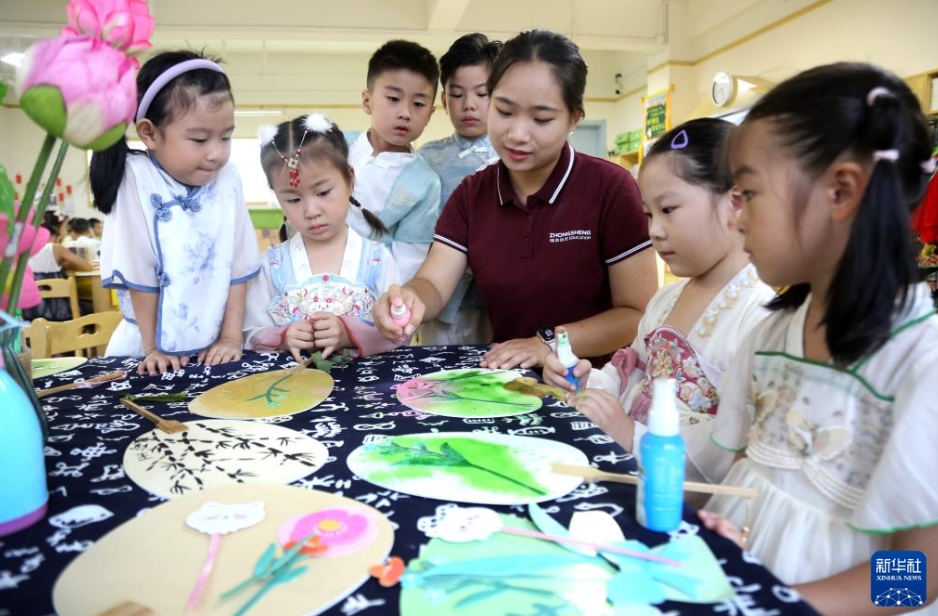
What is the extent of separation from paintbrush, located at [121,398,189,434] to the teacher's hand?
1.99 feet

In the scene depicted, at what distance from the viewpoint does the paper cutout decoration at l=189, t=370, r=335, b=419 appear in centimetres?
100

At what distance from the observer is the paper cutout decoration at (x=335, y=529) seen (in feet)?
1.86

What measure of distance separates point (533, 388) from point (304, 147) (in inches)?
37.6

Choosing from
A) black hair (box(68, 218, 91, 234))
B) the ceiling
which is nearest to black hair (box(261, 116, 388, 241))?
the ceiling

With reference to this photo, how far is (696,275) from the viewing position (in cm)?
119

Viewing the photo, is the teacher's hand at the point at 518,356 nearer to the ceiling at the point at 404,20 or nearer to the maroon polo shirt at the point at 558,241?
the maroon polo shirt at the point at 558,241

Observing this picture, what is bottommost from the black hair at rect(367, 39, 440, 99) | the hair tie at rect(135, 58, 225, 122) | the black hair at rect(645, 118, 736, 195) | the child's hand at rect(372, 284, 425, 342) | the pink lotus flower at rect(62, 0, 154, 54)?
the child's hand at rect(372, 284, 425, 342)

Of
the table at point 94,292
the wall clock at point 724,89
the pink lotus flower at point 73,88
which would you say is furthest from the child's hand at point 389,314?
the table at point 94,292

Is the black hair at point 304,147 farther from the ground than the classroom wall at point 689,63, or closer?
closer

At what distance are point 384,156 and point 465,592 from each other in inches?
71.5

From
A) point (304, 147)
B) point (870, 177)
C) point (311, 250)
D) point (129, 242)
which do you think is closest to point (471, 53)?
point (304, 147)

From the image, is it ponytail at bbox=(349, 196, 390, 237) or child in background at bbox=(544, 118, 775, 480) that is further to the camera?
ponytail at bbox=(349, 196, 390, 237)

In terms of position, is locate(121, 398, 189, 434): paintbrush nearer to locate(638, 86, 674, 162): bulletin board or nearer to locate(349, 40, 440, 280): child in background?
locate(349, 40, 440, 280): child in background

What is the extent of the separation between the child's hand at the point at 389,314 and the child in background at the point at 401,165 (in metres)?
0.69
